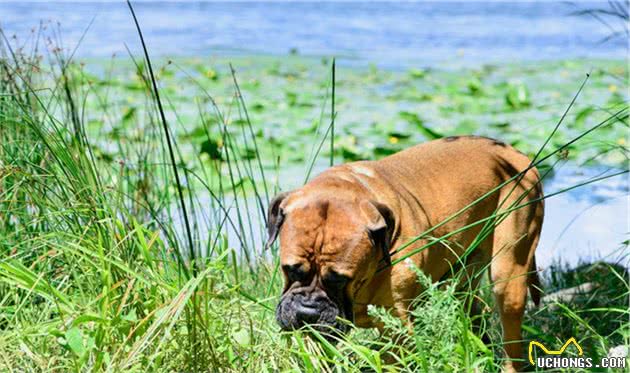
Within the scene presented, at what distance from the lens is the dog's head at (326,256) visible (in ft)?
13.3

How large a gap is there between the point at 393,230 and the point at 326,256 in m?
0.42

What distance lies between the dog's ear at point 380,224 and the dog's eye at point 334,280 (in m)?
0.19

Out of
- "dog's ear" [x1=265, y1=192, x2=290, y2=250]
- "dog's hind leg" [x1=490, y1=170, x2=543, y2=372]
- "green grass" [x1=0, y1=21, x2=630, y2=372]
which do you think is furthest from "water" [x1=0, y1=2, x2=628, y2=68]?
"dog's ear" [x1=265, y1=192, x2=290, y2=250]

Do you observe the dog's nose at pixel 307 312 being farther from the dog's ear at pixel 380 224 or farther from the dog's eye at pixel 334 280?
the dog's ear at pixel 380 224

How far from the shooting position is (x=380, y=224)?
414cm

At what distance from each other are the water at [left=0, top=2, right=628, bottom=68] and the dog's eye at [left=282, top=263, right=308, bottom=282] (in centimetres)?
970

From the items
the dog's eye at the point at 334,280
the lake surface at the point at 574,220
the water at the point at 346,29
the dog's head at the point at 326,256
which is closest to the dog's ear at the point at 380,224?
the dog's head at the point at 326,256

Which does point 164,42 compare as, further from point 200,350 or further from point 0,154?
point 200,350

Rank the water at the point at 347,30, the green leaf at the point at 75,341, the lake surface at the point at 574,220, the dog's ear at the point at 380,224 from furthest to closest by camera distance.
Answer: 1. the water at the point at 347,30
2. the lake surface at the point at 574,220
3. the dog's ear at the point at 380,224
4. the green leaf at the point at 75,341

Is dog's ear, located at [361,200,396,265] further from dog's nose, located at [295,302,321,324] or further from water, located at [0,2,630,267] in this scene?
water, located at [0,2,630,267]

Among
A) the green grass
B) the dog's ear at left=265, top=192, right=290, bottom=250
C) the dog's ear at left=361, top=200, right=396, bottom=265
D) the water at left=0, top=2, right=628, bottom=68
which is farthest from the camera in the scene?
the water at left=0, top=2, right=628, bottom=68

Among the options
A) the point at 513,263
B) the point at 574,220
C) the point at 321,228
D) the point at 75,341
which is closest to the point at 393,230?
the point at 321,228

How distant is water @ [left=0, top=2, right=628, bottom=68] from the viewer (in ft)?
50.3

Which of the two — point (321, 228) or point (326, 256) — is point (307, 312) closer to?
point (326, 256)
